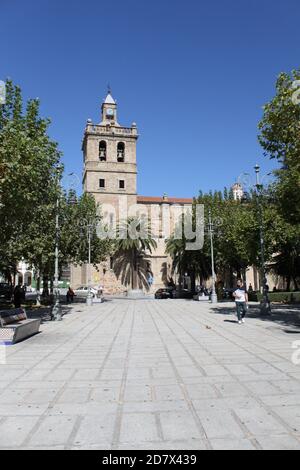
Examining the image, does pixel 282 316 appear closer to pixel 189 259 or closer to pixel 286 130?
pixel 286 130

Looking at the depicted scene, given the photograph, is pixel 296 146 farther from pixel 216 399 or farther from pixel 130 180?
pixel 130 180

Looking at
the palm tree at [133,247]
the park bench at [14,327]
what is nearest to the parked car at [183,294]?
the palm tree at [133,247]

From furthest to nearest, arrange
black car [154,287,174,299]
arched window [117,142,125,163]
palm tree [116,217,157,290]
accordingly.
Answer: arched window [117,142,125,163]
palm tree [116,217,157,290]
black car [154,287,174,299]

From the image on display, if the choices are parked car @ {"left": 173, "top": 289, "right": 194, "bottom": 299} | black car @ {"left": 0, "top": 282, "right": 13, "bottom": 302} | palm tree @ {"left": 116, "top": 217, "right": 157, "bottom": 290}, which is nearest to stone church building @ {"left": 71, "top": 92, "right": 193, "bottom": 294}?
palm tree @ {"left": 116, "top": 217, "right": 157, "bottom": 290}

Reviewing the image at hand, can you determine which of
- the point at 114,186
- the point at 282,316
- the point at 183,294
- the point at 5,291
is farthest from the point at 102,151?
the point at 282,316

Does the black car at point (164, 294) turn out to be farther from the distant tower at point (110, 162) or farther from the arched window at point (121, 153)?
the arched window at point (121, 153)

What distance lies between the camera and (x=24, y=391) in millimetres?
6621

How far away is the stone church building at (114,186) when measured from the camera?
56.7 metres

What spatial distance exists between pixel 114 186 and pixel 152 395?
5373cm

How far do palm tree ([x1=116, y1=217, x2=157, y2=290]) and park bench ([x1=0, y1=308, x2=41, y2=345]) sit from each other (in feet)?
126

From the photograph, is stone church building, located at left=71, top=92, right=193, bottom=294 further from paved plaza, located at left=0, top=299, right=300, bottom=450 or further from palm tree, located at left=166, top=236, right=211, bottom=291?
paved plaza, located at left=0, top=299, right=300, bottom=450

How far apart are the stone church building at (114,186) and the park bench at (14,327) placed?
138 ft

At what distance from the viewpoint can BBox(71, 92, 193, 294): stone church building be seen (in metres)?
56.7

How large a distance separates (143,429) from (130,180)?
55715mm
